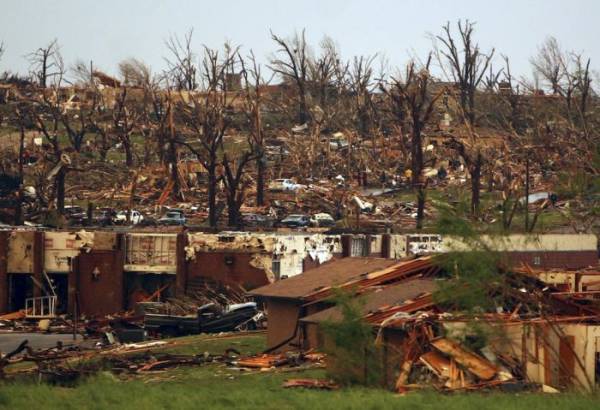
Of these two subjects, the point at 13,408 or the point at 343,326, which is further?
the point at 343,326

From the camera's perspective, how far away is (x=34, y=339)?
3506 cm

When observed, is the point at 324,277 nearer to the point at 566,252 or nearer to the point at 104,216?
the point at 566,252

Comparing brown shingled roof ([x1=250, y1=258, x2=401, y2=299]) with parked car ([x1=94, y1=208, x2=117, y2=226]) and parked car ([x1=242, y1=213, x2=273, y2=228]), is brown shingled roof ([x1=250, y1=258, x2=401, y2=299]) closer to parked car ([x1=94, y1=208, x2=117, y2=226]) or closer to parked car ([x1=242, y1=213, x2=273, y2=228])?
parked car ([x1=242, y1=213, x2=273, y2=228])

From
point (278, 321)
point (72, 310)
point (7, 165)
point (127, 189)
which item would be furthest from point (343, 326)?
point (7, 165)

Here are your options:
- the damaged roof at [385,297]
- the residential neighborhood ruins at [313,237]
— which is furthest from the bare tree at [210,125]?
the damaged roof at [385,297]

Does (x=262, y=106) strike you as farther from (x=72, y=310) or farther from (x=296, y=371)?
(x=296, y=371)

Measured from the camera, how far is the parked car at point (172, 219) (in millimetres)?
52769

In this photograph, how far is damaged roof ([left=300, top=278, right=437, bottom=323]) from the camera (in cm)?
2484

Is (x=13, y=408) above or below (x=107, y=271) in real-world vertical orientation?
below

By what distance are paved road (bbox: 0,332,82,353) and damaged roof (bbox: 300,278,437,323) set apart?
9.06m

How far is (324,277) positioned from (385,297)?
5.07 meters

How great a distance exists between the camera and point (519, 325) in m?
22.4

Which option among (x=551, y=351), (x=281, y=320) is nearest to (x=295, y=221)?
(x=281, y=320)

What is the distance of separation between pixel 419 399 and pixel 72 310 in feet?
73.8
